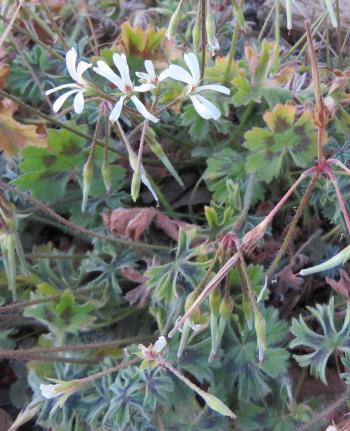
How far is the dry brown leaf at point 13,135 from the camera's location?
1424mm

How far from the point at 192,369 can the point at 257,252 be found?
300 millimetres

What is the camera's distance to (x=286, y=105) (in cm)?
128

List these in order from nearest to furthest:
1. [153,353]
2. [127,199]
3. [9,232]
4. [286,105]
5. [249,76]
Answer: [153,353] → [9,232] → [286,105] → [249,76] → [127,199]

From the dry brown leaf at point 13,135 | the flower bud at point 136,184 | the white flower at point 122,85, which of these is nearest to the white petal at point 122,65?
the white flower at point 122,85

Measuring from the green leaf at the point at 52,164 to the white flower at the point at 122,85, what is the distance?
1.50 ft

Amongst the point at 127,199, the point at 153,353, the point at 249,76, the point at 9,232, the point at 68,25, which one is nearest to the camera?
the point at 153,353

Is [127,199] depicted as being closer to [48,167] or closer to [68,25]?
[48,167]

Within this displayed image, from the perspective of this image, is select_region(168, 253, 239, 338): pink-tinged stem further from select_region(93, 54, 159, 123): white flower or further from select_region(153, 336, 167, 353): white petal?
select_region(93, 54, 159, 123): white flower

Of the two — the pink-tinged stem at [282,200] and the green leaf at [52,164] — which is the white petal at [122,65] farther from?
the green leaf at [52,164]

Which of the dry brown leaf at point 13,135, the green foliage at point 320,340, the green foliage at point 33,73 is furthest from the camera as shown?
the green foliage at point 33,73

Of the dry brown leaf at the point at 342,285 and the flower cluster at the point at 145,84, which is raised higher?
the flower cluster at the point at 145,84

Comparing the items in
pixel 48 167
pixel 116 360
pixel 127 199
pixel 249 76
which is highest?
pixel 249 76

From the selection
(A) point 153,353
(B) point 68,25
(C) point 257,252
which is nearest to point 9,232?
(A) point 153,353

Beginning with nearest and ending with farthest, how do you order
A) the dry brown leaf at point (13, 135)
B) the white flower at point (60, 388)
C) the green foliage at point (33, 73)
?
the white flower at point (60, 388), the dry brown leaf at point (13, 135), the green foliage at point (33, 73)
